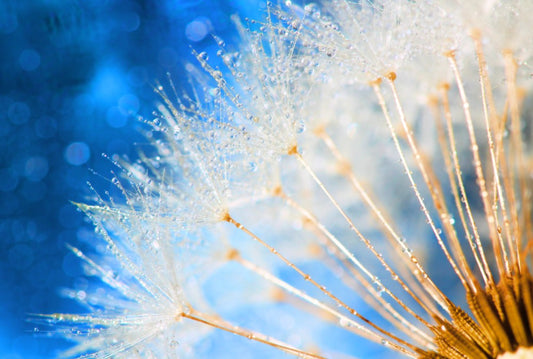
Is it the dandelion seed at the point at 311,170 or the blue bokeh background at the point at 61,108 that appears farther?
the blue bokeh background at the point at 61,108

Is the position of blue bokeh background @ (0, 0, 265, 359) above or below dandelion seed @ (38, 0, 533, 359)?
above

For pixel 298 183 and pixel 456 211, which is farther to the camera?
pixel 456 211

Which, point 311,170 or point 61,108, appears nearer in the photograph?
point 311,170

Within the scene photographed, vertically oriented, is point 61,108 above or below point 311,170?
above

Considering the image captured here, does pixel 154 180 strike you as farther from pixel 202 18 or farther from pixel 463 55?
pixel 463 55

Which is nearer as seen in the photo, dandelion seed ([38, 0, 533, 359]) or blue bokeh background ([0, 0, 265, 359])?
dandelion seed ([38, 0, 533, 359])

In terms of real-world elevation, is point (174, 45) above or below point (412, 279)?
above

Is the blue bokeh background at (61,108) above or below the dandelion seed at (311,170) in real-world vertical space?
above

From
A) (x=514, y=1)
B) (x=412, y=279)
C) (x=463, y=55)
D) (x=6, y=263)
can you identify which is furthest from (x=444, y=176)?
(x=6, y=263)
